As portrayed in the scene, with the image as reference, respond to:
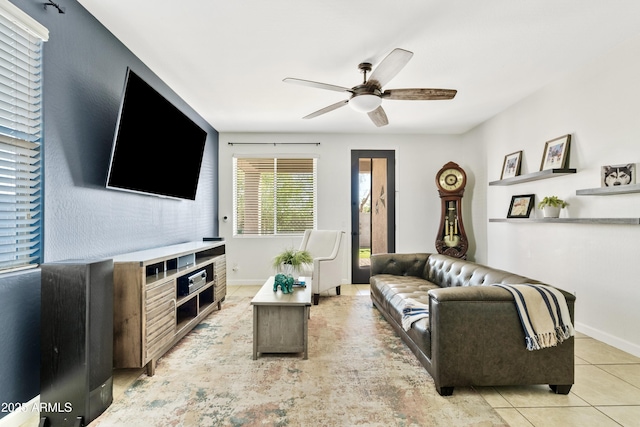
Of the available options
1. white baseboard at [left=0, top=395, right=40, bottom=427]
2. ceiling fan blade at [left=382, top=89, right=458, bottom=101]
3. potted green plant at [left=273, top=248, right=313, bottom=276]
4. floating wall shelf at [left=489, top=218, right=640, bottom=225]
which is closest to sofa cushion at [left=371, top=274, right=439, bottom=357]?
potted green plant at [left=273, top=248, right=313, bottom=276]

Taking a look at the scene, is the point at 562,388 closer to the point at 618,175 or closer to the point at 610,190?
the point at 610,190

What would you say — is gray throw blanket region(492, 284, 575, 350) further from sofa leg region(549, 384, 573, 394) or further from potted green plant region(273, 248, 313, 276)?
potted green plant region(273, 248, 313, 276)

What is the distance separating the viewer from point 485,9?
2.21 meters

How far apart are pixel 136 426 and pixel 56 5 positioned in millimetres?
2449

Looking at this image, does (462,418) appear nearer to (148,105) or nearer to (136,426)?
(136,426)

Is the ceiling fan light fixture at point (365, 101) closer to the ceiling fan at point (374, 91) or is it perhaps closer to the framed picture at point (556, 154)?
the ceiling fan at point (374, 91)

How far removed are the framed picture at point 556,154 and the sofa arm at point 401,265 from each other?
1605mm

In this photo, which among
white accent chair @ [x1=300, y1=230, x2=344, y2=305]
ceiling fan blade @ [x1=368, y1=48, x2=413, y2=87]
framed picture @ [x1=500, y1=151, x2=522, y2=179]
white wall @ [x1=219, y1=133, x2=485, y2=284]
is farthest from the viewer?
white wall @ [x1=219, y1=133, x2=485, y2=284]

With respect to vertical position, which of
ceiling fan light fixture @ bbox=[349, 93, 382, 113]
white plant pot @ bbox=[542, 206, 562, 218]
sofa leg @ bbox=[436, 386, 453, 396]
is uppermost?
ceiling fan light fixture @ bbox=[349, 93, 382, 113]

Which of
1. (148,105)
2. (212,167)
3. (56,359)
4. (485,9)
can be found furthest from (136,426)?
→ (212,167)

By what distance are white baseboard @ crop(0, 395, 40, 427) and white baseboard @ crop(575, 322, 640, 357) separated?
4.11m

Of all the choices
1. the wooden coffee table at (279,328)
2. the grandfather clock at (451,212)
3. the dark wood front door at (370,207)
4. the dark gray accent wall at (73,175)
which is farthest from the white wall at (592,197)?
the dark gray accent wall at (73,175)

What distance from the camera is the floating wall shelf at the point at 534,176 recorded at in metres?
3.13

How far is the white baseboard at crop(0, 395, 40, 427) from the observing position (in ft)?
5.38
